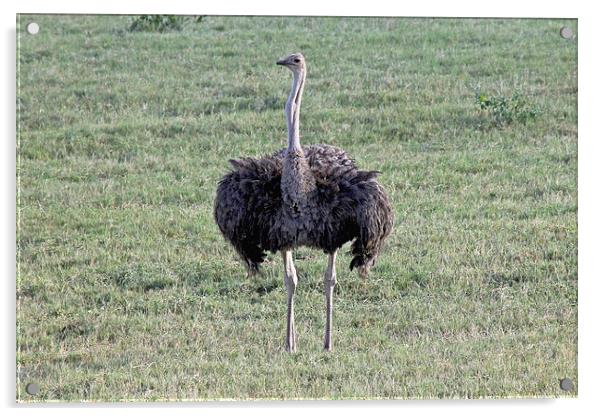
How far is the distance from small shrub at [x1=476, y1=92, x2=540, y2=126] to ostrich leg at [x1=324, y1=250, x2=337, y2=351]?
1.36m

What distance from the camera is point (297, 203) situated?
37.0 feet

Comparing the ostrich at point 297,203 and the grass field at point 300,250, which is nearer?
the ostrich at point 297,203

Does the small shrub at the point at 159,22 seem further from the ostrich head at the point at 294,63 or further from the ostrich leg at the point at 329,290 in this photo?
the ostrich leg at the point at 329,290

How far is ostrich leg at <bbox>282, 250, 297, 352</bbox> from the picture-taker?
38.7ft

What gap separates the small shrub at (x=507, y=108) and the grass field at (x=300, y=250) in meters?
0.04

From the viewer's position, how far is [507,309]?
1191 centimetres

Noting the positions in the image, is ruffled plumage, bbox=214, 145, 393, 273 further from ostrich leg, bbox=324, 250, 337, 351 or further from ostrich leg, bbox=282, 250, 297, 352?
ostrich leg, bbox=282, 250, 297, 352

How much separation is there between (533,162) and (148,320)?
2.29 m

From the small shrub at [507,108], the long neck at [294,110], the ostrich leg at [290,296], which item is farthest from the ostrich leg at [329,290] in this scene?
the small shrub at [507,108]

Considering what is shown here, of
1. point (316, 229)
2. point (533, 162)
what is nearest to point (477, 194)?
point (533, 162)

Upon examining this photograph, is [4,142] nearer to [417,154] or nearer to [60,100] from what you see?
[60,100]

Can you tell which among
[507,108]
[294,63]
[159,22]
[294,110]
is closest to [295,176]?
[294,110]

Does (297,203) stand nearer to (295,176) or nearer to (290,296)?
(295,176)

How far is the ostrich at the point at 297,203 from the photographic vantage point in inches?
445
